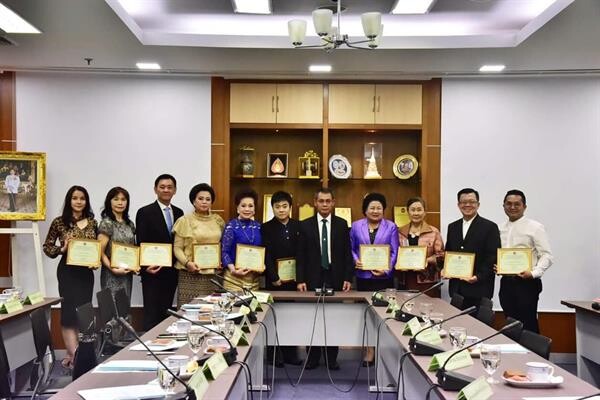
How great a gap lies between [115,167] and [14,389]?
98.8 inches

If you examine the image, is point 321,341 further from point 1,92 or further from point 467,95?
point 1,92

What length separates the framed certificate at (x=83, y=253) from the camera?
459 centimetres

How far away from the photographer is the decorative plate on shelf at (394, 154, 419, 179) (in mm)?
5953

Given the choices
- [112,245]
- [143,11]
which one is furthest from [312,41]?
[112,245]

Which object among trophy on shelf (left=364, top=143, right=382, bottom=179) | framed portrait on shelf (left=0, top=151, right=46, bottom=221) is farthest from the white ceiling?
framed portrait on shelf (left=0, top=151, right=46, bottom=221)

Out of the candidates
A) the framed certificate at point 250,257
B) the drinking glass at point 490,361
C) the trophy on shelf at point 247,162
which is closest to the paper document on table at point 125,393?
the drinking glass at point 490,361

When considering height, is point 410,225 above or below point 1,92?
below

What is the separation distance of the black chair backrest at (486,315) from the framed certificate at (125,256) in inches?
112

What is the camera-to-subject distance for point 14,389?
3.96 metres

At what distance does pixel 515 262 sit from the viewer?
14.9 ft

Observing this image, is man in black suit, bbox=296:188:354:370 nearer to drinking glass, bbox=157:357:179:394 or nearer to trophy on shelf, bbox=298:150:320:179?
trophy on shelf, bbox=298:150:320:179

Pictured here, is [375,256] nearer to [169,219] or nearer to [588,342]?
[588,342]

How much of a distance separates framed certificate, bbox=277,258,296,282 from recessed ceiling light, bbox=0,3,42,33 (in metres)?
2.71

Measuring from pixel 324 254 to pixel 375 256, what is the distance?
502 millimetres
